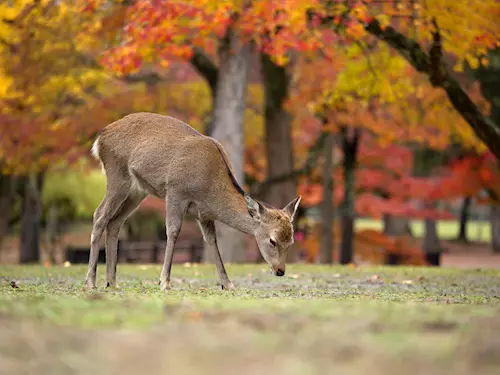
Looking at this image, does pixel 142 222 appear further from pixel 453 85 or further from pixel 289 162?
pixel 453 85

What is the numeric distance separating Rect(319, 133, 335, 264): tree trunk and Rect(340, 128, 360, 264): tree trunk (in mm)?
350

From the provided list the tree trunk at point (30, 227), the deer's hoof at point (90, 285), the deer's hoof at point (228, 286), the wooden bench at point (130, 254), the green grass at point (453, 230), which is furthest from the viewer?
the green grass at point (453, 230)

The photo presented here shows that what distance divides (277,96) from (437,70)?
8156 millimetres

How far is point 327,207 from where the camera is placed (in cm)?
2528

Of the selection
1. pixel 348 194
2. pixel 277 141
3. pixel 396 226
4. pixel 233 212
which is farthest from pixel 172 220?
pixel 396 226

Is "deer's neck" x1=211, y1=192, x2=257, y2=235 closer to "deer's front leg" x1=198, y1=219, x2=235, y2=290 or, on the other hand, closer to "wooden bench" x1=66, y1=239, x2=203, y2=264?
"deer's front leg" x1=198, y1=219, x2=235, y2=290

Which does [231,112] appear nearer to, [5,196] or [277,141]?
[277,141]

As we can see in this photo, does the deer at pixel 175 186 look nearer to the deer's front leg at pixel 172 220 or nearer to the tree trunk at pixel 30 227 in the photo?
the deer's front leg at pixel 172 220

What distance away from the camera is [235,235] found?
19.4 meters

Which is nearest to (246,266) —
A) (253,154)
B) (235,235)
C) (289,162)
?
(235,235)

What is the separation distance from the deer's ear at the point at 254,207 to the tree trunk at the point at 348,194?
1476 centimetres

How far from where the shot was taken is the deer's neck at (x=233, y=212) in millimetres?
10344

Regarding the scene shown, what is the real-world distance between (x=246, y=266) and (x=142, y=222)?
22.2 meters

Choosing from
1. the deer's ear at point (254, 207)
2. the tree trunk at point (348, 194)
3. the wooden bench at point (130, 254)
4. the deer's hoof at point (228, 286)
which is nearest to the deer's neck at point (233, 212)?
the deer's ear at point (254, 207)
